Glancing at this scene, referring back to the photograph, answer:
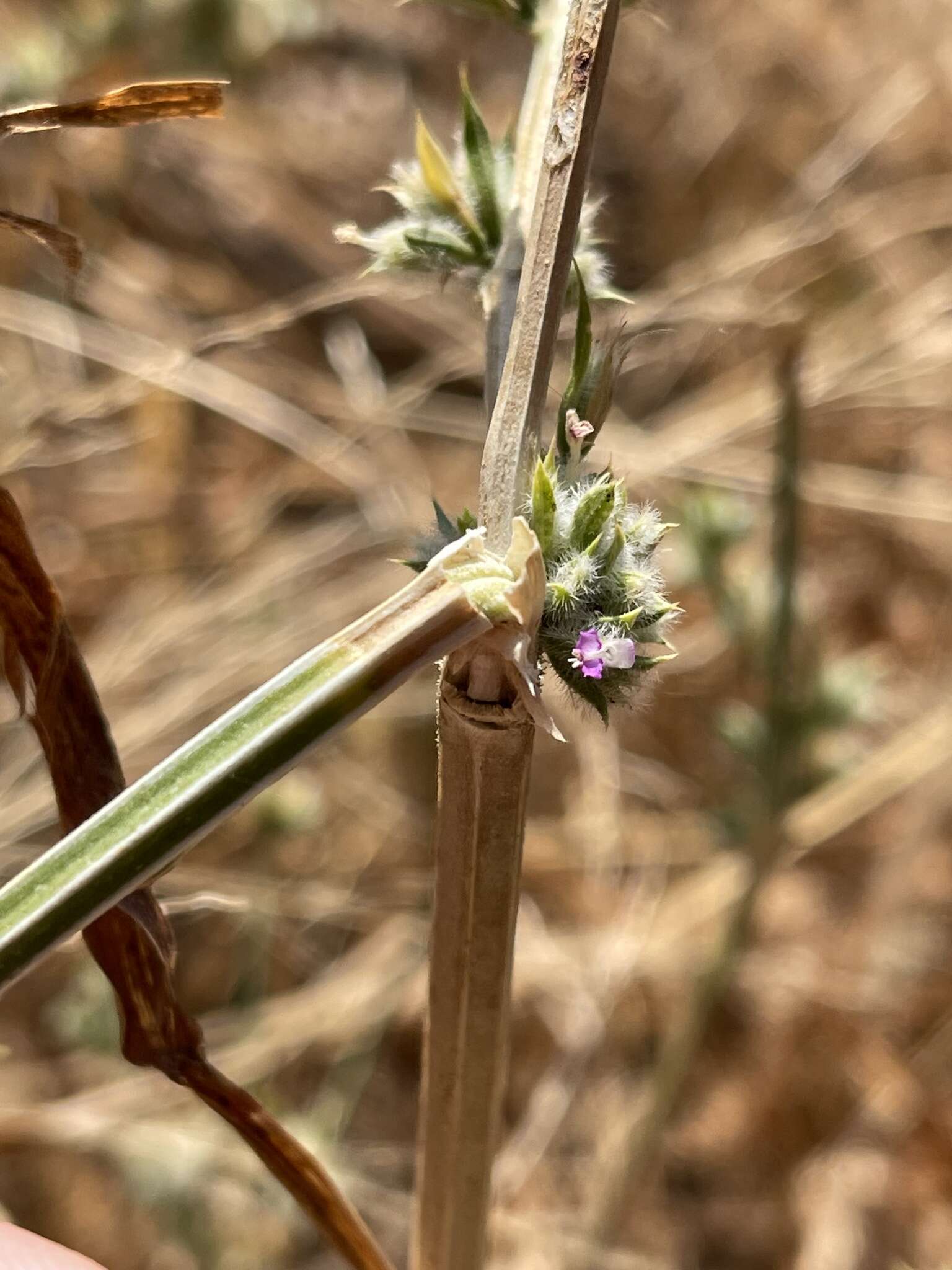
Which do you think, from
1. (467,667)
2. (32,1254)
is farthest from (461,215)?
(32,1254)

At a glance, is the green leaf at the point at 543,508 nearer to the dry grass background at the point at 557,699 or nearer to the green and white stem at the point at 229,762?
the green and white stem at the point at 229,762

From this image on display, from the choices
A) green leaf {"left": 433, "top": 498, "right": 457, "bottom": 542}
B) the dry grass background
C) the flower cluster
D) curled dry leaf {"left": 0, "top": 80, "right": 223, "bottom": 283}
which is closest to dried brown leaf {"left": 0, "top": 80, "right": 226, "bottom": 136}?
curled dry leaf {"left": 0, "top": 80, "right": 223, "bottom": 283}

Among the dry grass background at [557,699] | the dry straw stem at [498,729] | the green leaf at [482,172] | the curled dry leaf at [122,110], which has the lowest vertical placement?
the dry grass background at [557,699]

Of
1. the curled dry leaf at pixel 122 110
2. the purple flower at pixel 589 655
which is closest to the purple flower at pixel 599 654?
the purple flower at pixel 589 655

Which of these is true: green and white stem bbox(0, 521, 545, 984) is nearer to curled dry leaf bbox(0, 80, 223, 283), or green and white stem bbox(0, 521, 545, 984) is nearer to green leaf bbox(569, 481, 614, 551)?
green leaf bbox(569, 481, 614, 551)

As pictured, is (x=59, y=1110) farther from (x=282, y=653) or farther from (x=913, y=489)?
(x=913, y=489)

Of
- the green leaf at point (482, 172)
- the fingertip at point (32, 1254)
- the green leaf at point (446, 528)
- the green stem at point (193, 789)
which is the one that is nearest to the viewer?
the green stem at point (193, 789)
